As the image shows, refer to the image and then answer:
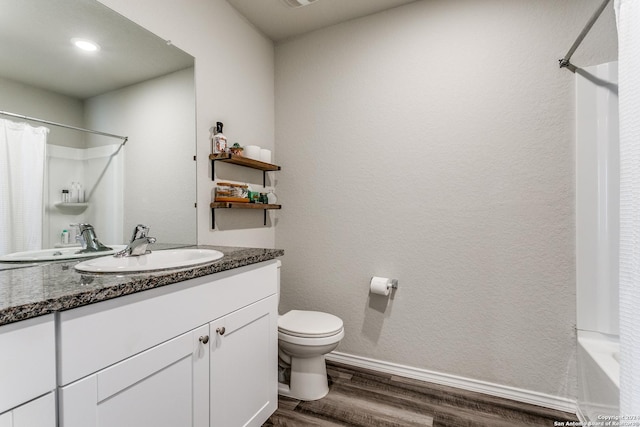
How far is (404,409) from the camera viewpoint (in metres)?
1.69

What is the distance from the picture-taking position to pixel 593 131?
64.1 inches

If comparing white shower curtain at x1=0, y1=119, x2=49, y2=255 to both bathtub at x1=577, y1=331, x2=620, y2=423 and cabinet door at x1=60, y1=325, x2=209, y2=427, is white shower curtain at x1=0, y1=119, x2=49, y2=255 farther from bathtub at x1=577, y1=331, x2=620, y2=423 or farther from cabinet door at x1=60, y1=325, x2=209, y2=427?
bathtub at x1=577, y1=331, x2=620, y2=423

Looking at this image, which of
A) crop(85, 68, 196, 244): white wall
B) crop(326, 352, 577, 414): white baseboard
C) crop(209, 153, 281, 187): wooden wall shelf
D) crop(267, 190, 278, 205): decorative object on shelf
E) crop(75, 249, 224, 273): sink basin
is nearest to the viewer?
crop(75, 249, 224, 273): sink basin

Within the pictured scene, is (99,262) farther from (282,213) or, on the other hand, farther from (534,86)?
(534,86)

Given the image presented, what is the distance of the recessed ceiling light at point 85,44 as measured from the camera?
1.32 m

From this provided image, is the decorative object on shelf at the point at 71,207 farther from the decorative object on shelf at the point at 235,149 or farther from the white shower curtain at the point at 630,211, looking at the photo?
the white shower curtain at the point at 630,211

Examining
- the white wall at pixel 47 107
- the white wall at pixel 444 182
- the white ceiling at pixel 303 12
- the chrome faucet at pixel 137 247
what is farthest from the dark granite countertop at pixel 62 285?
the white ceiling at pixel 303 12

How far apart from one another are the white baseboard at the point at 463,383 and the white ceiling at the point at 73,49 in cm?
220

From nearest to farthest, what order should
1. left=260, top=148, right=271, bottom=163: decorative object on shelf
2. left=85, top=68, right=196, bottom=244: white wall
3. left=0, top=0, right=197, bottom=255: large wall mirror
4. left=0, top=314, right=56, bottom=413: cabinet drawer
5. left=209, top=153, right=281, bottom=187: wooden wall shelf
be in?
left=0, top=314, right=56, bottom=413: cabinet drawer < left=0, top=0, right=197, bottom=255: large wall mirror < left=85, top=68, right=196, bottom=244: white wall < left=209, top=153, right=281, bottom=187: wooden wall shelf < left=260, top=148, right=271, bottom=163: decorative object on shelf

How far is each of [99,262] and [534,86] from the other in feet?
7.70

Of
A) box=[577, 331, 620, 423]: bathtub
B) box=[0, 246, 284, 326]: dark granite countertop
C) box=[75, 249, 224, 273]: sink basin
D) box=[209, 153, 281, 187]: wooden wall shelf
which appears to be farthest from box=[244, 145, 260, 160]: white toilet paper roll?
box=[577, 331, 620, 423]: bathtub

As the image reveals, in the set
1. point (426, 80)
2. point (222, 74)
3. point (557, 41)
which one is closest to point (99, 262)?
point (222, 74)

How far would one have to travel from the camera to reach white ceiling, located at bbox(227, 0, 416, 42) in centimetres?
204

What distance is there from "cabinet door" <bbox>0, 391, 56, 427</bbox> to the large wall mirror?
0.69 meters
